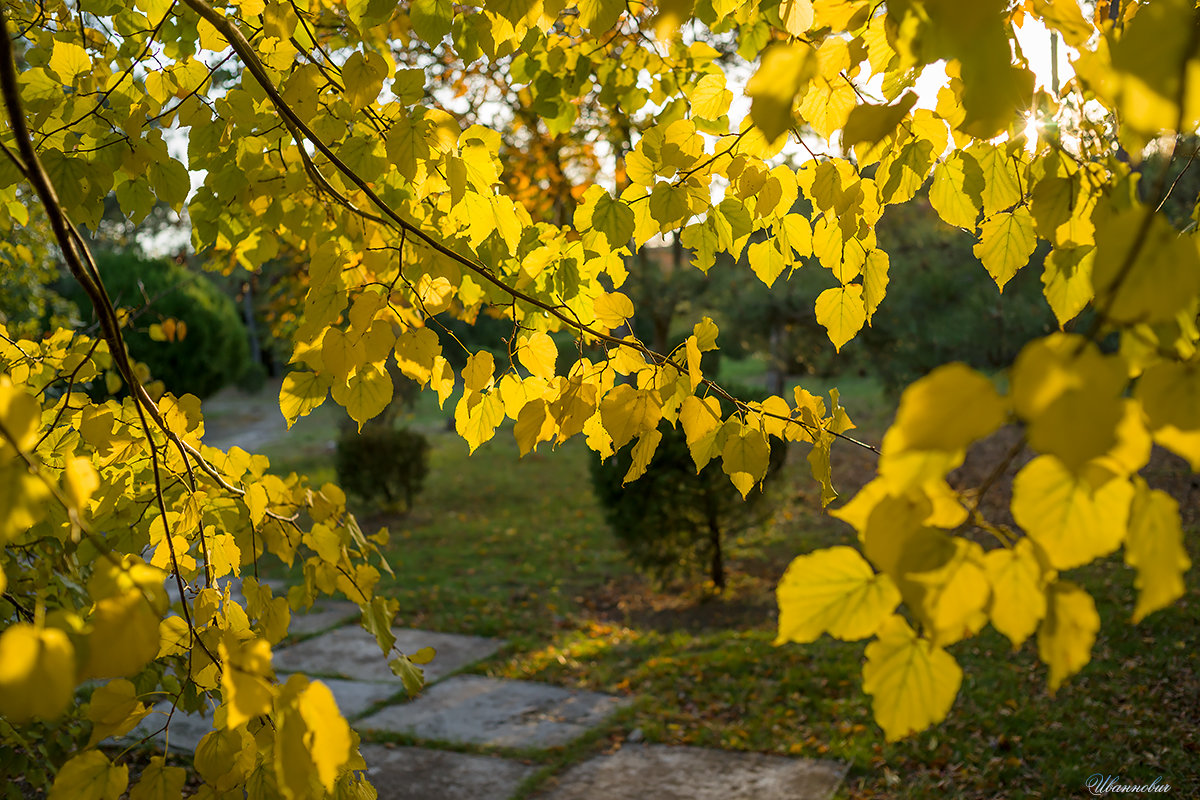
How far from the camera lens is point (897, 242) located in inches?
368

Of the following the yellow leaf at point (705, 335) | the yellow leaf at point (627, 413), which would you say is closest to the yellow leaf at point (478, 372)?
the yellow leaf at point (627, 413)

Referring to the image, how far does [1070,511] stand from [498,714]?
13.7 feet

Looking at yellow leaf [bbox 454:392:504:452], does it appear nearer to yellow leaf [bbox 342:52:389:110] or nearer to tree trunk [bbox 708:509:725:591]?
yellow leaf [bbox 342:52:389:110]

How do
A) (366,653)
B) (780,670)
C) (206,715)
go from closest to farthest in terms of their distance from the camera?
(206,715) < (780,670) < (366,653)

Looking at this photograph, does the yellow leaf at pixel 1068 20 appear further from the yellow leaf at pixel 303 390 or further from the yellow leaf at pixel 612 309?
the yellow leaf at pixel 303 390

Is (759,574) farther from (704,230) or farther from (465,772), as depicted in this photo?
(704,230)

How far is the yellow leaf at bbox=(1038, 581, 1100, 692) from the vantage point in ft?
2.35

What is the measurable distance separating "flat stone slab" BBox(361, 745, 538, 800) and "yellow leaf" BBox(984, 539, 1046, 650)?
3281 millimetres

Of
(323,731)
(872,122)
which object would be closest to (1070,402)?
(872,122)

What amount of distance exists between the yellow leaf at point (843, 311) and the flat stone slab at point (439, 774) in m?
2.73

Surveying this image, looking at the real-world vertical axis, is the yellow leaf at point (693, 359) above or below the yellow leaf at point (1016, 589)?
above

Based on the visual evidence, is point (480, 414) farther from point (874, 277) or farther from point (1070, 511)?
point (1070, 511)

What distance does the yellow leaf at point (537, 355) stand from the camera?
1.67 metres

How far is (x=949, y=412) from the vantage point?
599mm
